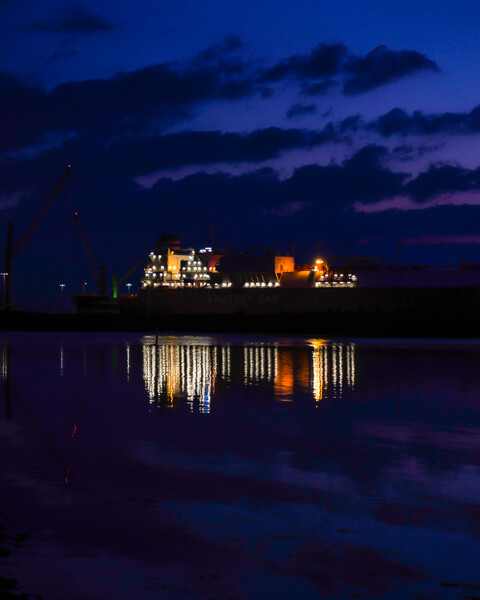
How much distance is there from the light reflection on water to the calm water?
424mm

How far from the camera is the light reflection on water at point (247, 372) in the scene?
26703mm

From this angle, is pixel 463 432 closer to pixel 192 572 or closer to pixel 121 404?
pixel 121 404

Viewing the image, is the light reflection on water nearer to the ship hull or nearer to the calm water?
the calm water

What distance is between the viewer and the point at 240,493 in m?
12.5

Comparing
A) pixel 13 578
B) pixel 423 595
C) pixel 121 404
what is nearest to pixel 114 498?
pixel 13 578

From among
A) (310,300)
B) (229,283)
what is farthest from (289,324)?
(229,283)

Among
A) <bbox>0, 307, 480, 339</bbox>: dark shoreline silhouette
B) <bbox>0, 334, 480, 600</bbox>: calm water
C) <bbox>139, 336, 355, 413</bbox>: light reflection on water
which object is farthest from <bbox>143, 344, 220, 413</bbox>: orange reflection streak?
<bbox>0, 307, 480, 339</bbox>: dark shoreline silhouette

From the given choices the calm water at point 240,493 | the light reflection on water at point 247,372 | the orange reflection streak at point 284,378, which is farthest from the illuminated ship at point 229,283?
the calm water at point 240,493

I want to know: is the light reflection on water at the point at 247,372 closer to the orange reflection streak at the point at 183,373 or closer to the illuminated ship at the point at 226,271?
the orange reflection streak at the point at 183,373

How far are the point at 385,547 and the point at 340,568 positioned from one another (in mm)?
943

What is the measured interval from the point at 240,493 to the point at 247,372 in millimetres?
21901

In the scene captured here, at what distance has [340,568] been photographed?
921cm

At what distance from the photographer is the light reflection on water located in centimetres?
2670

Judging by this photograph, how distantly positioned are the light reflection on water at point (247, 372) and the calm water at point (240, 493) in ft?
1.39
